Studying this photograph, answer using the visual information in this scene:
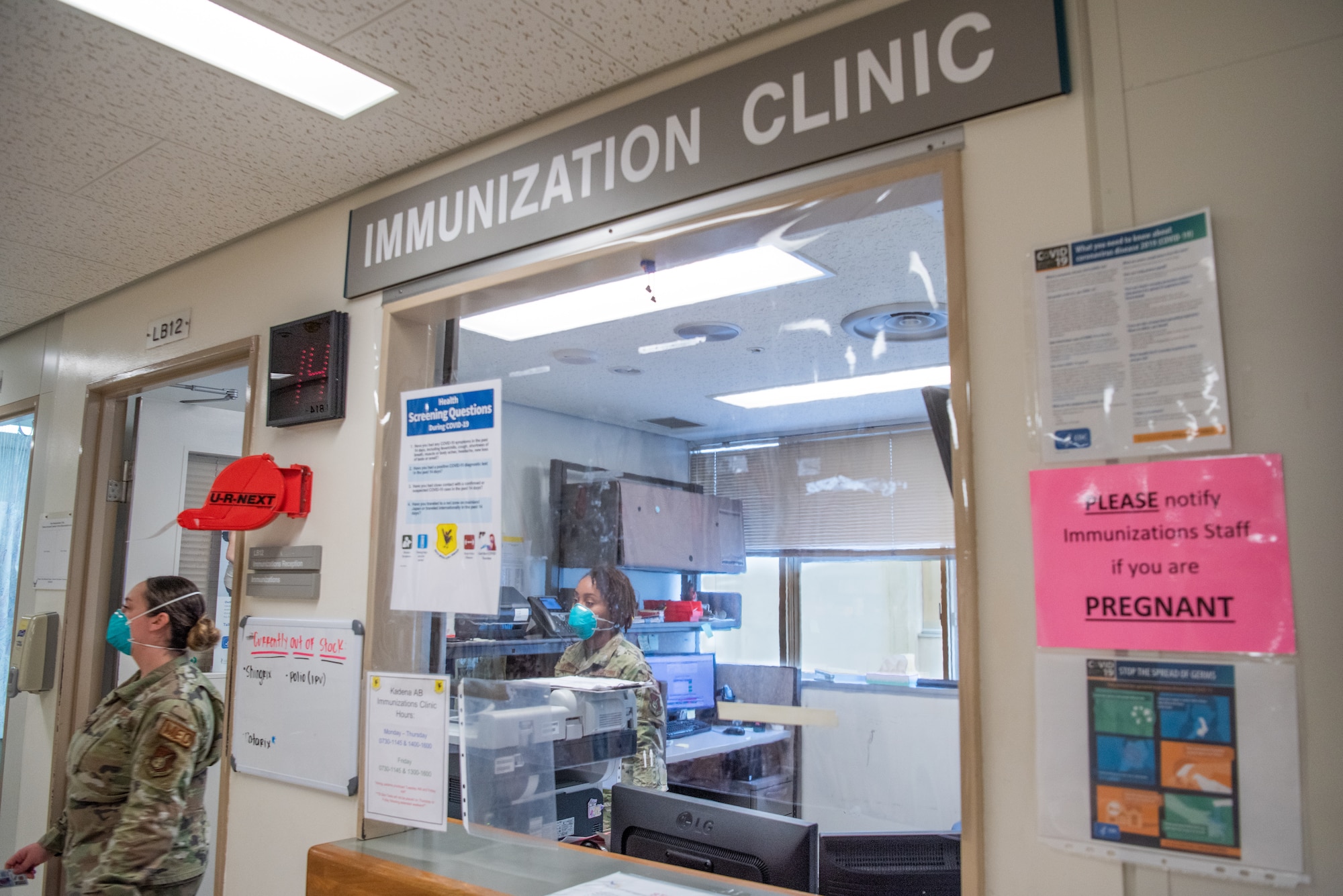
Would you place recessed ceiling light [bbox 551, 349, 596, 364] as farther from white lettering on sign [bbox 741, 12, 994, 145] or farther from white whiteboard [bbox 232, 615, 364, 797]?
white lettering on sign [bbox 741, 12, 994, 145]

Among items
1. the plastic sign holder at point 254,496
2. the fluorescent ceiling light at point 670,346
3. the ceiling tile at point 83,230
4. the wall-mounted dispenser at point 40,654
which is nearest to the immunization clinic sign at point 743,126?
the plastic sign holder at point 254,496

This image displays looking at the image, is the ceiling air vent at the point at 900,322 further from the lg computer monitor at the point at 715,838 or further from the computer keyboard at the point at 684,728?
the computer keyboard at the point at 684,728

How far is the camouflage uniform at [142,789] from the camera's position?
2.02 meters

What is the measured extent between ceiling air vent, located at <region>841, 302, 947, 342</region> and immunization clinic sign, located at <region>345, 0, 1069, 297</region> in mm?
323

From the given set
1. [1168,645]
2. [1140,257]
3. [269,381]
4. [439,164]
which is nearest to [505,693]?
[269,381]

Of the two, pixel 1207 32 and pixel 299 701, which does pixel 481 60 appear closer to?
pixel 1207 32

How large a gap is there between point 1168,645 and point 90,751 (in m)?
2.27

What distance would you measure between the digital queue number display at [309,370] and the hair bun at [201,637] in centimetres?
57

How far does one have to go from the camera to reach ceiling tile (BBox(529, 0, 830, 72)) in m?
1.55

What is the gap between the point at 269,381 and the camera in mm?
2410

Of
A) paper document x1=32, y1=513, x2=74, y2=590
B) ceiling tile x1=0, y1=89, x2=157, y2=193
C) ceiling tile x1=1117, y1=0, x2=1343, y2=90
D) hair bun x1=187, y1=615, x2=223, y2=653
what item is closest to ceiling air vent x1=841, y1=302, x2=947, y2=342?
ceiling tile x1=1117, y1=0, x2=1343, y2=90

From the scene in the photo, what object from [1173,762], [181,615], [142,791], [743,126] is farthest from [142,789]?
[1173,762]

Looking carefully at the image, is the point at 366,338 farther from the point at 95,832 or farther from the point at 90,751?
Answer: the point at 95,832

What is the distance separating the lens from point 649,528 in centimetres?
260
